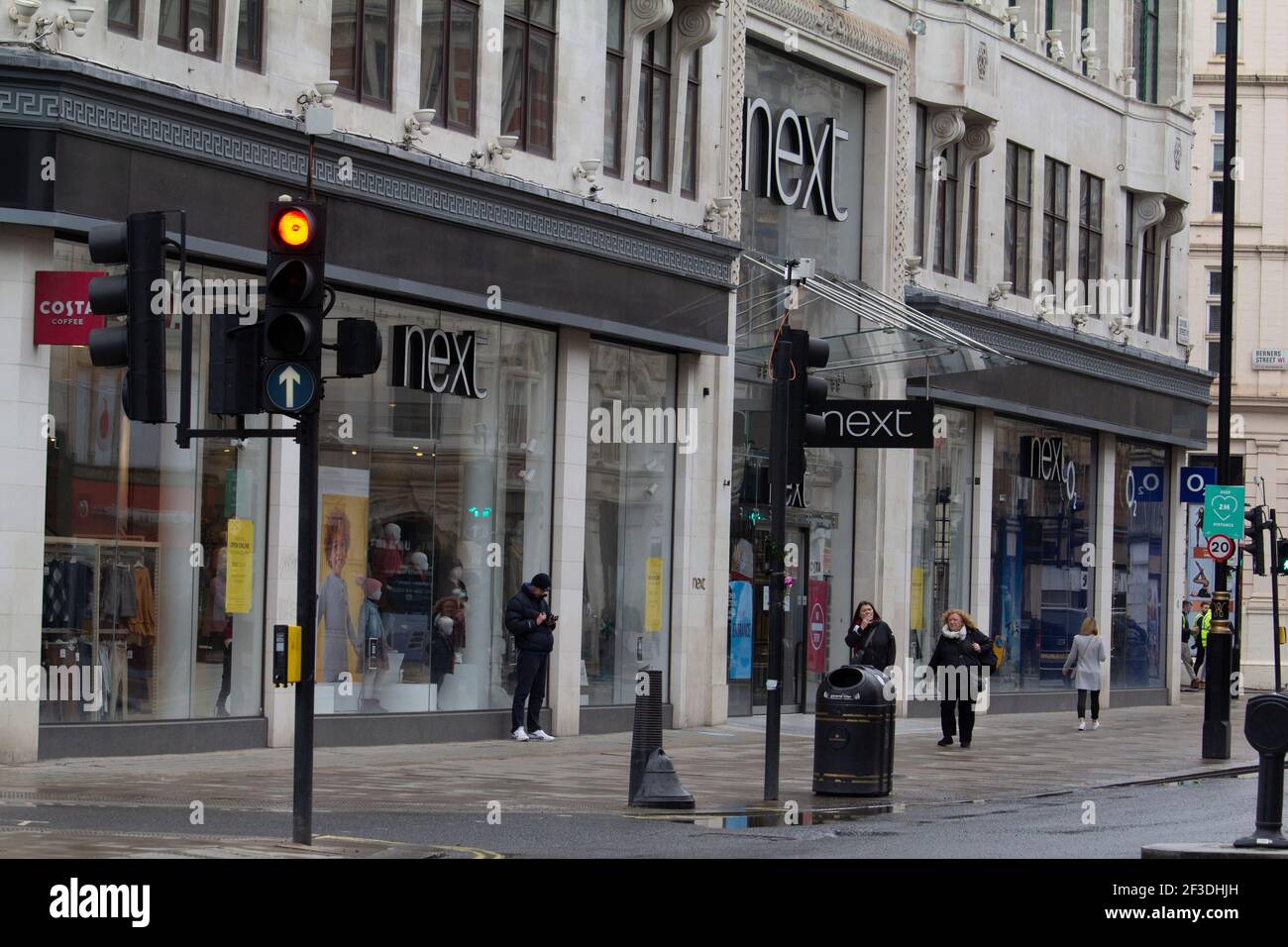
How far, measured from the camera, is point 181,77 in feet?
66.0

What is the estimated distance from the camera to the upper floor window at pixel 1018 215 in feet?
116

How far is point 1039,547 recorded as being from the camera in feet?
119

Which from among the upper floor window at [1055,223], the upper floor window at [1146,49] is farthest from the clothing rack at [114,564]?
the upper floor window at [1146,49]

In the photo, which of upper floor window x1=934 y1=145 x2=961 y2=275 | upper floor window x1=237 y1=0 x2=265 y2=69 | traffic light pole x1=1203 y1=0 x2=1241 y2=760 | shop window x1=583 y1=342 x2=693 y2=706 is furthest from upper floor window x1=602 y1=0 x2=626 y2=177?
upper floor window x1=934 y1=145 x2=961 y2=275

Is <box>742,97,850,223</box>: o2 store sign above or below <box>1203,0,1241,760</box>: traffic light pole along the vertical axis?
above

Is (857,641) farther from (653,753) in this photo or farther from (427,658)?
(653,753)

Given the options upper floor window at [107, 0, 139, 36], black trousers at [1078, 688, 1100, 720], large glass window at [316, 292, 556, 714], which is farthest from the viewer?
black trousers at [1078, 688, 1100, 720]

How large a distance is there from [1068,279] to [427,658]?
58.2ft

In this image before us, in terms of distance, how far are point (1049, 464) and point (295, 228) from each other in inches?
1010

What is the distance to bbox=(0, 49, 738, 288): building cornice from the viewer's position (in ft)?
61.4

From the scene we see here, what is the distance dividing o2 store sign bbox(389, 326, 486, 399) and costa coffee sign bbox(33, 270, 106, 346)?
4.53 metres

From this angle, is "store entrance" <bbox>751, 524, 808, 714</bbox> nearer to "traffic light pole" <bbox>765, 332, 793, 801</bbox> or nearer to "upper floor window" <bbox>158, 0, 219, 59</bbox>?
"traffic light pole" <bbox>765, 332, 793, 801</bbox>
